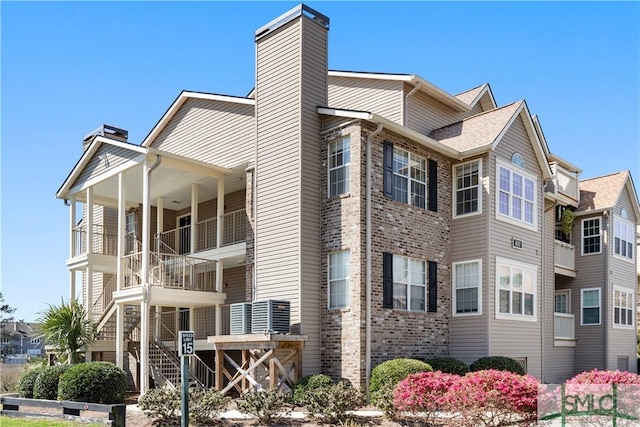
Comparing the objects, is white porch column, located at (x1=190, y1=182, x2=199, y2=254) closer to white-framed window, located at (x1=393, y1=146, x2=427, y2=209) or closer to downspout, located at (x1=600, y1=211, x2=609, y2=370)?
white-framed window, located at (x1=393, y1=146, x2=427, y2=209)

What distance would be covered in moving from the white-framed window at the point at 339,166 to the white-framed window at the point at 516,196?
503cm

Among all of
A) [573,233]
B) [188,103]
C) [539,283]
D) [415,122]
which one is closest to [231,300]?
[188,103]

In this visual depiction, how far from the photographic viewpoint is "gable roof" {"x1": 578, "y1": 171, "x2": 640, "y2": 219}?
86.2 feet

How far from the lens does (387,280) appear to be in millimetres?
17234

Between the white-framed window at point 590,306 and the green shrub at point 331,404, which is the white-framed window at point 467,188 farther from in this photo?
the white-framed window at point 590,306

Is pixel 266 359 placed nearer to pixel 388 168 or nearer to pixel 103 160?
pixel 388 168

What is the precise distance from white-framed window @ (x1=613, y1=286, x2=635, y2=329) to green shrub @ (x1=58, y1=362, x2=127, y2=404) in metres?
19.4

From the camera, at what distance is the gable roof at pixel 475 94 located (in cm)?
2430

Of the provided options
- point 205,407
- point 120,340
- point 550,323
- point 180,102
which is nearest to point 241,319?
point 205,407

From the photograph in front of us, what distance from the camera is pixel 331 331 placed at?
16984 millimetres

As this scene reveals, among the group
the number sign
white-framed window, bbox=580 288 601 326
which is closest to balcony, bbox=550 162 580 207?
white-framed window, bbox=580 288 601 326

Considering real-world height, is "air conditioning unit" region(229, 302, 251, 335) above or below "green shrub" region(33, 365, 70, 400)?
above

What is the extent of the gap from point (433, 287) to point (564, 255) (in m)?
9.23

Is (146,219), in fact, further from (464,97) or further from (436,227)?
(464,97)
